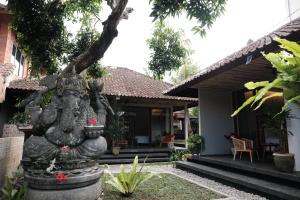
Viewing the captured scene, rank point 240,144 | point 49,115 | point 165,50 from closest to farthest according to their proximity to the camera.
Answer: point 49,115
point 240,144
point 165,50

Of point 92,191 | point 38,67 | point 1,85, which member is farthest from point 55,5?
point 92,191

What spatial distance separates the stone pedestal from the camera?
130 inches

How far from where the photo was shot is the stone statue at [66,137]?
3.44 m

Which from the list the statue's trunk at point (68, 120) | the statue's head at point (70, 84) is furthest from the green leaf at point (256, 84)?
the statue's head at point (70, 84)

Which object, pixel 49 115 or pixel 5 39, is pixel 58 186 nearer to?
pixel 49 115

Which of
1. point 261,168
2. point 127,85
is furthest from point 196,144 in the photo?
point 127,85

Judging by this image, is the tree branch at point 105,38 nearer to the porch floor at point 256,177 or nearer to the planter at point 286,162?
the porch floor at point 256,177

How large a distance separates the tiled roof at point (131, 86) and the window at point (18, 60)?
4620 millimetres

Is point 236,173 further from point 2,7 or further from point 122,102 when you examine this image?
point 2,7

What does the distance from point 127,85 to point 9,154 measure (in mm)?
8577

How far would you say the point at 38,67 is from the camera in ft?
23.7

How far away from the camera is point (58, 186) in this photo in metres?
3.33

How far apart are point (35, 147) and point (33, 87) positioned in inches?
318

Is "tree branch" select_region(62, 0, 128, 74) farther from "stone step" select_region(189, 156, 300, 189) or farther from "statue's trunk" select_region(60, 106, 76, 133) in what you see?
"stone step" select_region(189, 156, 300, 189)
